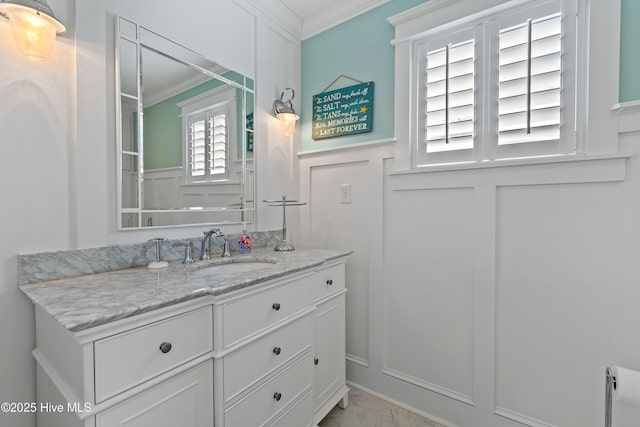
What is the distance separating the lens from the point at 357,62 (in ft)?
6.58

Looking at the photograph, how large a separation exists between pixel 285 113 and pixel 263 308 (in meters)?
1.39

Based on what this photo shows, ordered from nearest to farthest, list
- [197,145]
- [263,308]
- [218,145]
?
[263,308]
[197,145]
[218,145]

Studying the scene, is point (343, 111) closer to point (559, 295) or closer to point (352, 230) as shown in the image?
point (352, 230)

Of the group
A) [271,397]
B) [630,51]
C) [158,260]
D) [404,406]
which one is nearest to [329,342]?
[271,397]

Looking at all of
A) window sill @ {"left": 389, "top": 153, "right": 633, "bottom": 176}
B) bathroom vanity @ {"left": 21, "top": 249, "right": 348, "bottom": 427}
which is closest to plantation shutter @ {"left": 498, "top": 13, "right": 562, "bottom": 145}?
window sill @ {"left": 389, "top": 153, "right": 633, "bottom": 176}

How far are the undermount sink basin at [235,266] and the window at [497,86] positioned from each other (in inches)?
44.1

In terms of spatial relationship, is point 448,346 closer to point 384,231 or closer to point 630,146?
point 384,231

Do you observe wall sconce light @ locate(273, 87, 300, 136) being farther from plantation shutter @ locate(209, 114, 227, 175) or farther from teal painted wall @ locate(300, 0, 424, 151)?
plantation shutter @ locate(209, 114, 227, 175)

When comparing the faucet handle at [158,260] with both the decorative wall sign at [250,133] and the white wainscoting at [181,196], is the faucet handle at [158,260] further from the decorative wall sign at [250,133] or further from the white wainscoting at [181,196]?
the decorative wall sign at [250,133]

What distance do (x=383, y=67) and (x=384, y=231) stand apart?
1080 mm

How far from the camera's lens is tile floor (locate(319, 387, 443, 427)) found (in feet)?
5.45

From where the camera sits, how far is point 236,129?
1852 mm

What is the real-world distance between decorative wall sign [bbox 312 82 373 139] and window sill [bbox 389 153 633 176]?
1.48 ft

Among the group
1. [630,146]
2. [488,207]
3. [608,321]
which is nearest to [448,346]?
[608,321]
